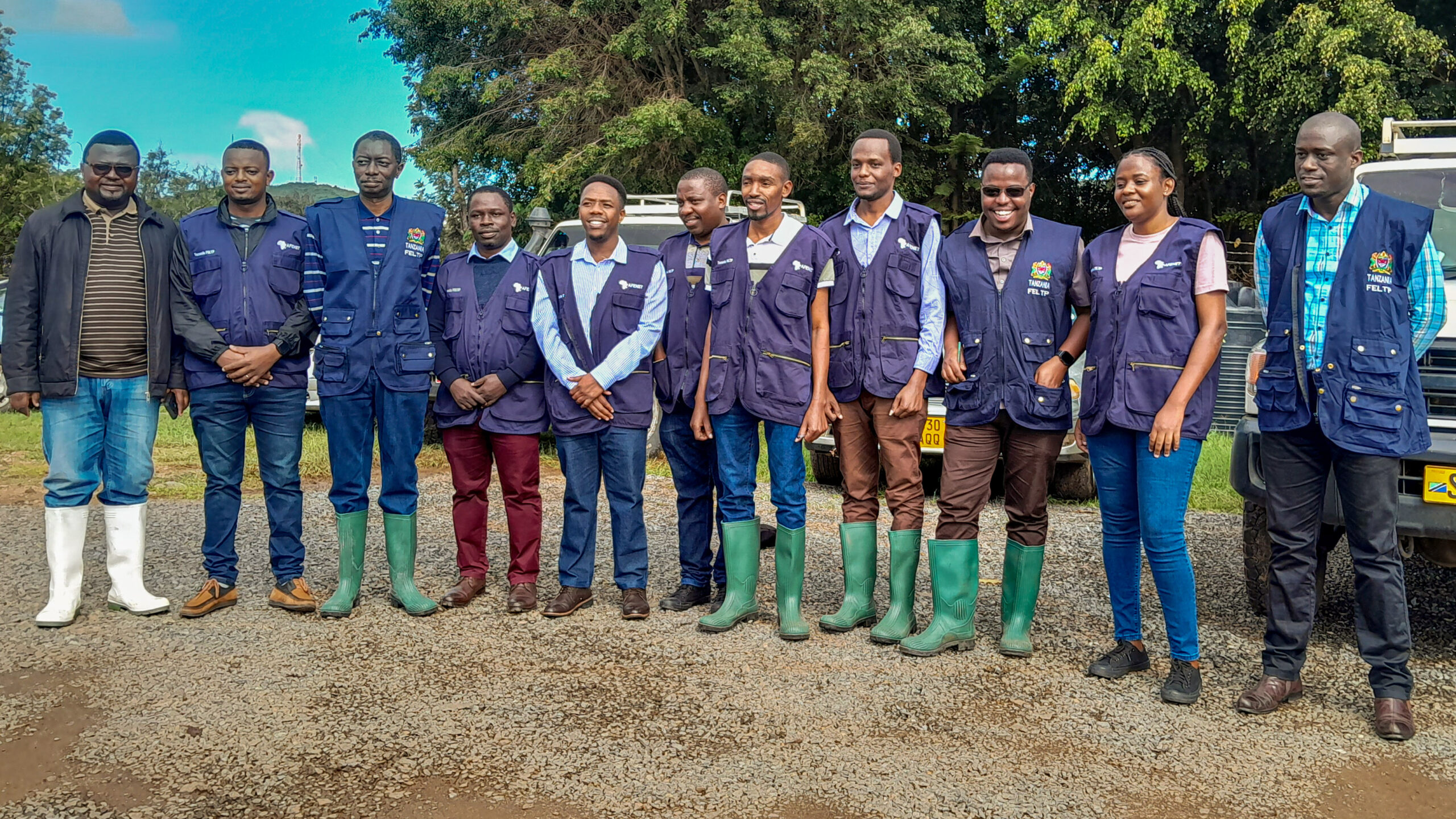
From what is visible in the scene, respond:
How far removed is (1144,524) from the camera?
4.46 metres

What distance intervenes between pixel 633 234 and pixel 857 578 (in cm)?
531

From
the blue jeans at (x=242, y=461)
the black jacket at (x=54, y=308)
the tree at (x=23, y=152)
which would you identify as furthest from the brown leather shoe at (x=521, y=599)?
the tree at (x=23, y=152)

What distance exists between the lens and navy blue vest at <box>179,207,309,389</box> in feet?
17.5

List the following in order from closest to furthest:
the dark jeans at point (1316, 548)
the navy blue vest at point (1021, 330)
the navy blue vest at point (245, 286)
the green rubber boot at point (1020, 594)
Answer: the dark jeans at point (1316, 548) < the navy blue vest at point (1021, 330) < the green rubber boot at point (1020, 594) < the navy blue vest at point (245, 286)

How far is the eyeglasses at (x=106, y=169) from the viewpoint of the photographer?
5.23m

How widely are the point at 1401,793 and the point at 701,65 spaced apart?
1788cm

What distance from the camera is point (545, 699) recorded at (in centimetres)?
428

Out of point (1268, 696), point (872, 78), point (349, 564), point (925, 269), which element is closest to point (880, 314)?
point (925, 269)

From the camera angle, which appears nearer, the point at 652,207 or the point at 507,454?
the point at 507,454

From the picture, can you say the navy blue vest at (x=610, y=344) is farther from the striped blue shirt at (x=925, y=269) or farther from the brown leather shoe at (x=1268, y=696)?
the brown leather shoe at (x=1268, y=696)

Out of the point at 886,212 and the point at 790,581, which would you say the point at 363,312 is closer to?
the point at 790,581

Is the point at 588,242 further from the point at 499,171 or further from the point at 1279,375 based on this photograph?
the point at 499,171

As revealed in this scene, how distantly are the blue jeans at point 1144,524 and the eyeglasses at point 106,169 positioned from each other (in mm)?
4296

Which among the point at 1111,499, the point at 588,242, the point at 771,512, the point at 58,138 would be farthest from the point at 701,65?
the point at 58,138
